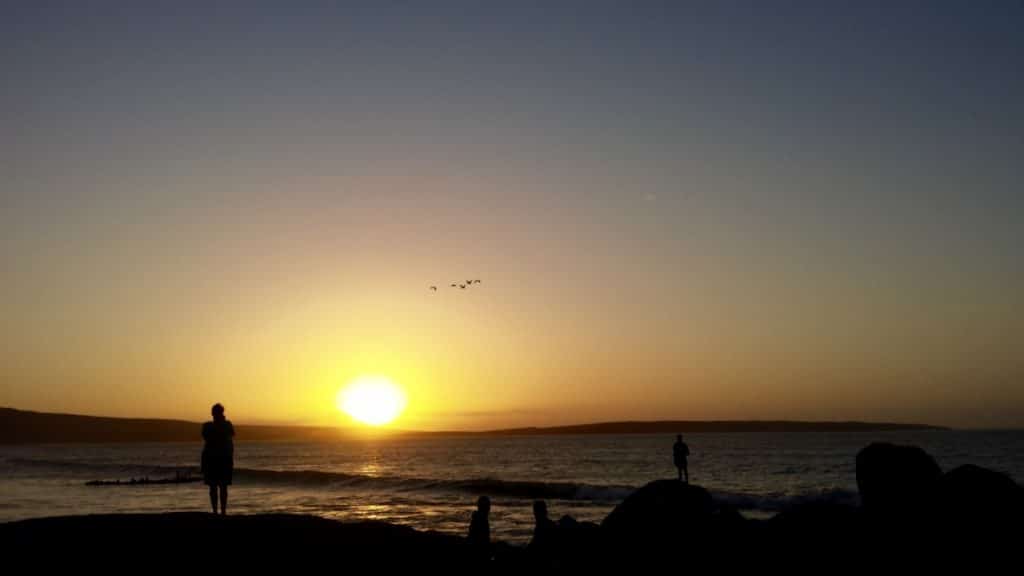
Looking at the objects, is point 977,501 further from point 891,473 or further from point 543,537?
point 543,537

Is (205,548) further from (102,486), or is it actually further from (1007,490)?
(102,486)

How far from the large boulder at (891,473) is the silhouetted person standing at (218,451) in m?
11.4

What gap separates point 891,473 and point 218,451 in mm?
12150

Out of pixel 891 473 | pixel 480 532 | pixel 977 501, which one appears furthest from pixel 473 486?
pixel 977 501

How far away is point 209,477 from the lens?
59.3 feet

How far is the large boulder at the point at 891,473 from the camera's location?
14.6 metres

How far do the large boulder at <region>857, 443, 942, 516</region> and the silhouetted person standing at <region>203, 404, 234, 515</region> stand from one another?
11.4 meters

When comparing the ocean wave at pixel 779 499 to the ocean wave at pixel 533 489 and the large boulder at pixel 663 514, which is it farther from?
the large boulder at pixel 663 514

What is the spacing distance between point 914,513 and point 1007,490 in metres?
1.26

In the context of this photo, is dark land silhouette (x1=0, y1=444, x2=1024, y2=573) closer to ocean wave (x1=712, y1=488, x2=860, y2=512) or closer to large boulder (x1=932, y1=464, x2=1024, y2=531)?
large boulder (x1=932, y1=464, x2=1024, y2=531)

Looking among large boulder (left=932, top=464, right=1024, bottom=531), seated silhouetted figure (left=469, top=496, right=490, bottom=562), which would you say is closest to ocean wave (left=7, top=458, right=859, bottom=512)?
seated silhouetted figure (left=469, top=496, right=490, bottom=562)

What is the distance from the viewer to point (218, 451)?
17766 millimetres

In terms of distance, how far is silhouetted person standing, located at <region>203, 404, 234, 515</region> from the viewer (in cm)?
1762

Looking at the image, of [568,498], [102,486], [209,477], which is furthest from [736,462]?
[209,477]
